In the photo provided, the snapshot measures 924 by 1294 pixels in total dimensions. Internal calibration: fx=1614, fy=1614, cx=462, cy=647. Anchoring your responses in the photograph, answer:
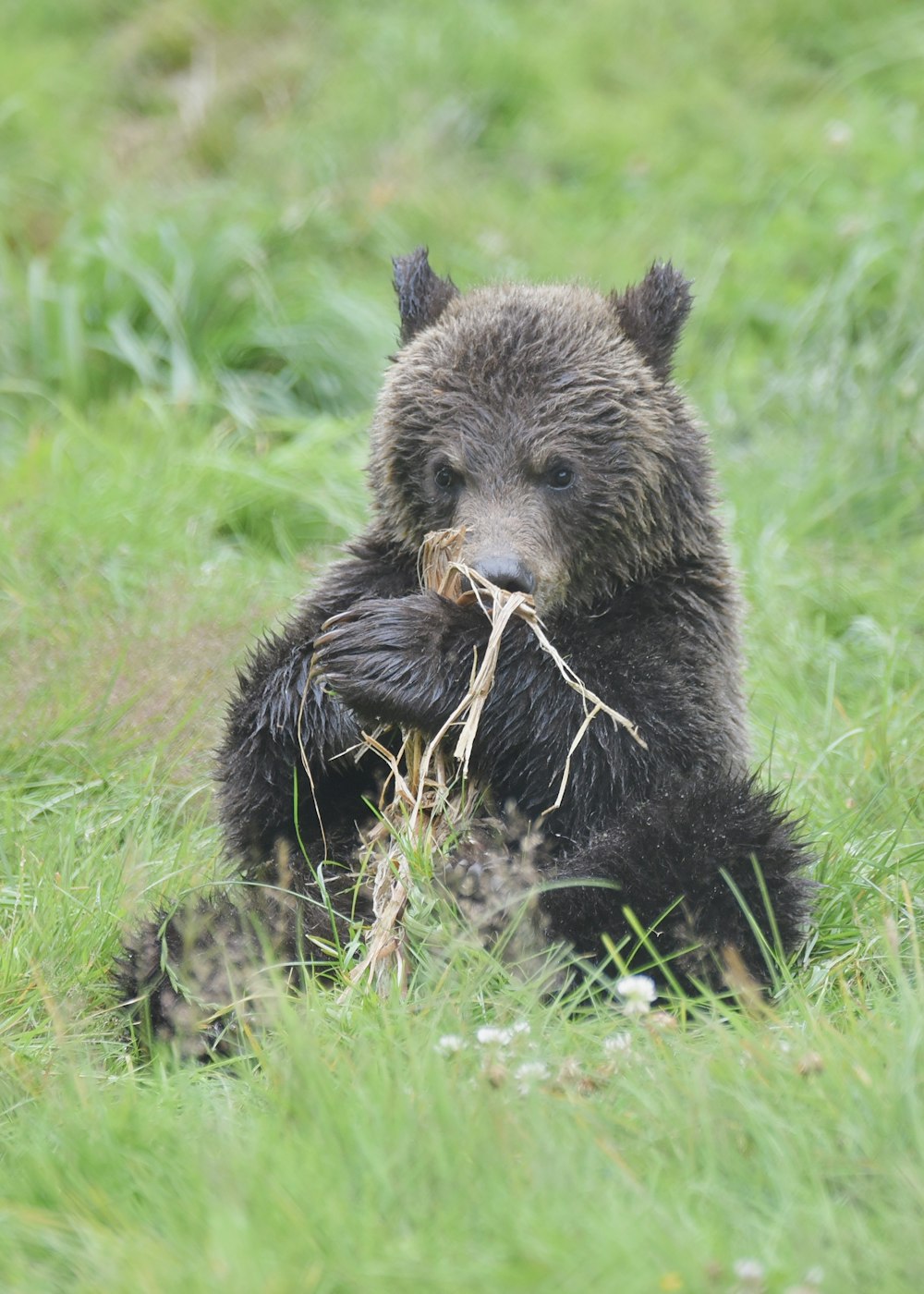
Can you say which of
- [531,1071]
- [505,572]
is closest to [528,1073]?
[531,1071]

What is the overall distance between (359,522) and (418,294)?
1.93 meters

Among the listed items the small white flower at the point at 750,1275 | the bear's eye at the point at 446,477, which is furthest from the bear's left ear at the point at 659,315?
the small white flower at the point at 750,1275

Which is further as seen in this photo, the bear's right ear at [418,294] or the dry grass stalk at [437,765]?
the bear's right ear at [418,294]

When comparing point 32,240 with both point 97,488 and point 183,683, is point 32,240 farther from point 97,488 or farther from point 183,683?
point 183,683

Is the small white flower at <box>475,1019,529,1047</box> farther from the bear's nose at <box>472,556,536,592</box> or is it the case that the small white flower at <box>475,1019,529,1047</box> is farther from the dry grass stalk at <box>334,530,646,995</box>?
the bear's nose at <box>472,556,536,592</box>

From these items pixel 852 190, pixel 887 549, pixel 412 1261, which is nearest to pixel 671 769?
pixel 412 1261

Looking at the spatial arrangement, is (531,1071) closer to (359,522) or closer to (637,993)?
(637,993)

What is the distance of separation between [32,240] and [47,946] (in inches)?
251

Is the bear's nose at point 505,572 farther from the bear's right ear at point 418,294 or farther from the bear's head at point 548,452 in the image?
the bear's right ear at point 418,294

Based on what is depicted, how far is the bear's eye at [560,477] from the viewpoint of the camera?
450cm

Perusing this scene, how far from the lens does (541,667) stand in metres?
4.20

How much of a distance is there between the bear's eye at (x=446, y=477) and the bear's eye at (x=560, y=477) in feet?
0.83

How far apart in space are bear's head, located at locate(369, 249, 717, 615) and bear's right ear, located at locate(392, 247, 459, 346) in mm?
202

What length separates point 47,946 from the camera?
4082 mm
